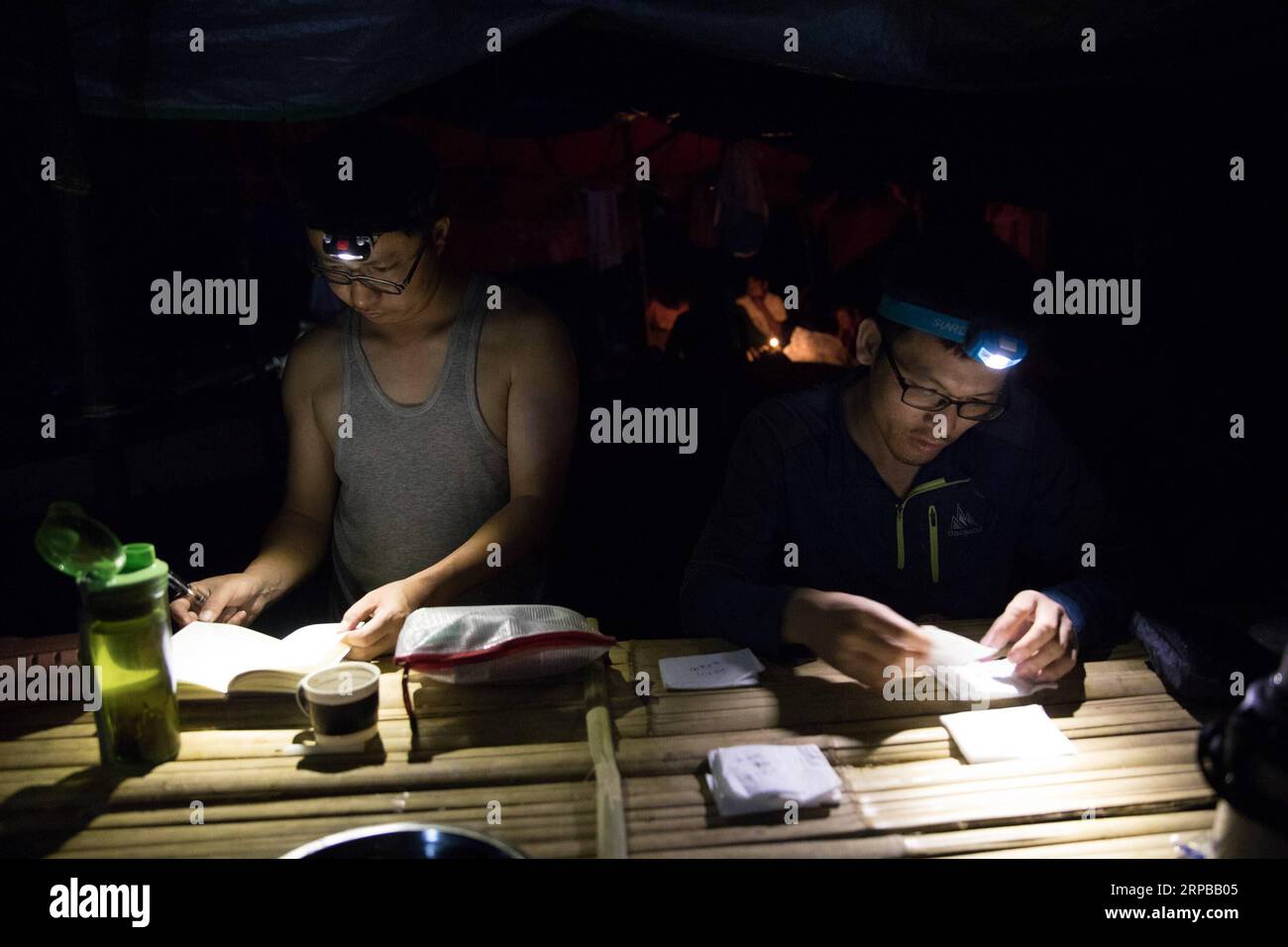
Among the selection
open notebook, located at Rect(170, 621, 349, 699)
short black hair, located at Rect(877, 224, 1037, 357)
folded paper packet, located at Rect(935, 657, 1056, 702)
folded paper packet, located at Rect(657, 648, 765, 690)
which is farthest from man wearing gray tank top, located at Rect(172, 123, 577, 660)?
folded paper packet, located at Rect(935, 657, 1056, 702)

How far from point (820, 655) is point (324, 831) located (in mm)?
1325

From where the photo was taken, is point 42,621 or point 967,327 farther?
point 42,621

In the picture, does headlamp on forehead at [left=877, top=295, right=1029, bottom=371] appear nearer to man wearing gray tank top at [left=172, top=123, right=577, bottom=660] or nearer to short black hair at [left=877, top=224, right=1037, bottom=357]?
short black hair at [left=877, top=224, right=1037, bottom=357]

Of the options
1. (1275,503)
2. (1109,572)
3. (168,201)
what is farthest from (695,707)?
(168,201)

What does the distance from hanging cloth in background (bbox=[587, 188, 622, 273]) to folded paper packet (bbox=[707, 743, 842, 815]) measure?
26.0ft

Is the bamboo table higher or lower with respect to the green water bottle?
lower

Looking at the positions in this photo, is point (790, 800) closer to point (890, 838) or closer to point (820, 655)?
point (890, 838)

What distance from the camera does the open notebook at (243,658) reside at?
2.26 meters

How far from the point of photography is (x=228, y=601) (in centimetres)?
278

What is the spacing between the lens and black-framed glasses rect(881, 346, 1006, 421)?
8.90ft

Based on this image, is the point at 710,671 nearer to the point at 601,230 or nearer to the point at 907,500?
the point at 907,500

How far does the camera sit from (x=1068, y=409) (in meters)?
6.32

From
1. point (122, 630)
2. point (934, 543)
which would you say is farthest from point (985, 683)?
point (122, 630)

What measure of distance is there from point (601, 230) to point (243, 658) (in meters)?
7.77
